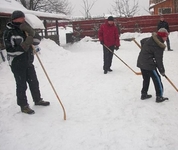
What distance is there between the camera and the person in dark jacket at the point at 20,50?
371cm

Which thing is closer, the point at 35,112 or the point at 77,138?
the point at 77,138

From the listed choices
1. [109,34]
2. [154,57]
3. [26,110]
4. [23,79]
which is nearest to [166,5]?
[109,34]

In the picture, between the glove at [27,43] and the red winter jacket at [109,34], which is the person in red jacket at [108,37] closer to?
the red winter jacket at [109,34]

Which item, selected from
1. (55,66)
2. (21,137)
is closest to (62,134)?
(21,137)

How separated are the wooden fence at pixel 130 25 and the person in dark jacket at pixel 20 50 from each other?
45.8ft

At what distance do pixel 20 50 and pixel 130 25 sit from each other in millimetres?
14793

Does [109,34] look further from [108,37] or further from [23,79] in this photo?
[23,79]

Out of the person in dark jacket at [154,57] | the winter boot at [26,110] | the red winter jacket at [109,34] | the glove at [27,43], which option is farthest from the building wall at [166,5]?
the winter boot at [26,110]

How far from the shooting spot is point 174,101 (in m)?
→ 4.30

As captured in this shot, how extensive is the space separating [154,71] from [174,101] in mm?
756

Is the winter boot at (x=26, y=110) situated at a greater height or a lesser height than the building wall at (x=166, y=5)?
lesser

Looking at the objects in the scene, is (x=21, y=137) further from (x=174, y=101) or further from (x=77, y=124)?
(x=174, y=101)

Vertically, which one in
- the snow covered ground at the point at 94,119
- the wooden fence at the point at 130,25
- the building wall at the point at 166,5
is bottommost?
the snow covered ground at the point at 94,119

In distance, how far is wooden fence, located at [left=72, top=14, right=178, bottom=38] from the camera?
16531mm
